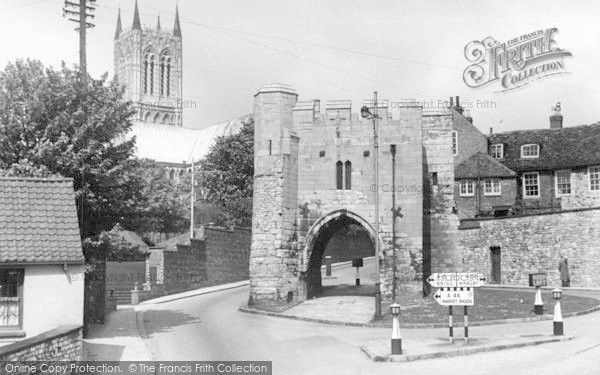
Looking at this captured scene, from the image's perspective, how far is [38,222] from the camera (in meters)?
19.9

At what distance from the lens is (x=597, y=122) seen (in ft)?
175

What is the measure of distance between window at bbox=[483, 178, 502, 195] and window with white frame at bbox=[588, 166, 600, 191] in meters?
5.85

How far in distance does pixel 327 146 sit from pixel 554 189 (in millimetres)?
22877

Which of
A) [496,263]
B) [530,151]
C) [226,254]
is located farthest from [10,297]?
[530,151]

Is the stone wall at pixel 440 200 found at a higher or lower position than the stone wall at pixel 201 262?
higher

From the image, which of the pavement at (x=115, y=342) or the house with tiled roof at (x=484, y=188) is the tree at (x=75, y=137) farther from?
the house with tiled roof at (x=484, y=188)

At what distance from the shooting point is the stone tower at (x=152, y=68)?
168 meters

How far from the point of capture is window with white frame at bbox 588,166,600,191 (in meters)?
49.1

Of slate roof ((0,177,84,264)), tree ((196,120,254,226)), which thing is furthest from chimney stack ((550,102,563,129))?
slate roof ((0,177,84,264))

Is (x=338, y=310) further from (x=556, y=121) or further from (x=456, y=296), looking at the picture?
(x=556, y=121)

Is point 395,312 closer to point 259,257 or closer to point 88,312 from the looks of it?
point 88,312

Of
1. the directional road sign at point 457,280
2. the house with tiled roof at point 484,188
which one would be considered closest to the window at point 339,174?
the directional road sign at point 457,280

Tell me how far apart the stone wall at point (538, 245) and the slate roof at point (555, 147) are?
30.3 feet

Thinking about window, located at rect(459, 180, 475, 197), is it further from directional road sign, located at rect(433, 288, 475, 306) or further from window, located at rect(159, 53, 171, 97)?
window, located at rect(159, 53, 171, 97)
